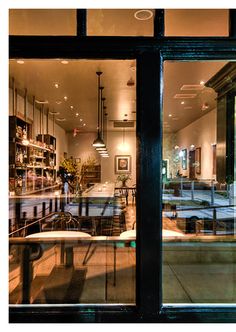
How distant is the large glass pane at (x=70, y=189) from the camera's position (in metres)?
2.02

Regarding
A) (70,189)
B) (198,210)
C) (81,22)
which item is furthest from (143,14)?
(70,189)

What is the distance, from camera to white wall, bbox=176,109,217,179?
887 centimetres

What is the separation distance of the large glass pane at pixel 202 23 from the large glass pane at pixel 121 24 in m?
0.09

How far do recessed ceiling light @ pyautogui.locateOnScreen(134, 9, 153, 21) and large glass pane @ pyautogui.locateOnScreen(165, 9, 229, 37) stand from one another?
0.11 meters

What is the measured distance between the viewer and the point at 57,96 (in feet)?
26.2

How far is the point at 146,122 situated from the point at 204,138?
887 cm

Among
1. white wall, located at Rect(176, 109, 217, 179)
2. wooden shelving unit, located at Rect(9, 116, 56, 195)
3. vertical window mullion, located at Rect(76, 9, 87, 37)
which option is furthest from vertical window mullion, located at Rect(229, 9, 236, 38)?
white wall, located at Rect(176, 109, 217, 179)

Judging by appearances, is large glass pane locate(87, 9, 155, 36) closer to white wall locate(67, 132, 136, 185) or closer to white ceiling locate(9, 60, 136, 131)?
white ceiling locate(9, 60, 136, 131)

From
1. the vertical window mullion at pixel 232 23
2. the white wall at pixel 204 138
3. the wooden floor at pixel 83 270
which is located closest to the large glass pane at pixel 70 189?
the wooden floor at pixel 83 270

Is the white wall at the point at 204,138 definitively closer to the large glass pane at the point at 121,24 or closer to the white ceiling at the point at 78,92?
the white ceiling at the point at 78,92

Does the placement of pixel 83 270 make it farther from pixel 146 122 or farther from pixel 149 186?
pixel 146 122

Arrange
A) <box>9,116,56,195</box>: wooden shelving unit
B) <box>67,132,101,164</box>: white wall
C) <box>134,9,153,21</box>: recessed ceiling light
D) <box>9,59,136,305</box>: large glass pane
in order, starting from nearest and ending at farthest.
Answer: <box>134,9,153,21</box>: recessed ceiling light
<box>9,59,136,305</box>: large glass pane
<box>9,116,56,195</box>: wooden shelving unit
<box>67,132,101,164</box>: white wall

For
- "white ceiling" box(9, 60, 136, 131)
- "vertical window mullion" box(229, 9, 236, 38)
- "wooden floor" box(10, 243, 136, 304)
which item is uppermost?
"white ceiling" box(9, 60, 136, 131)

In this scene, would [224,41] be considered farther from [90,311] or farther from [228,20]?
[90,311]
